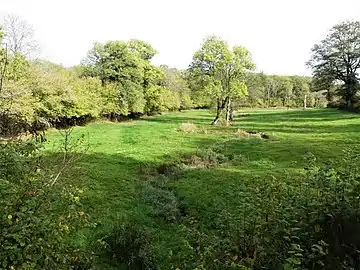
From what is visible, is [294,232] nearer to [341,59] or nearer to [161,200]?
[161,200]

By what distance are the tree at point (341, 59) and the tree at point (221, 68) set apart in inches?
622

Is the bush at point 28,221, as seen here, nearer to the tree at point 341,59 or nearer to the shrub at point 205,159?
the shrub at point 205,159

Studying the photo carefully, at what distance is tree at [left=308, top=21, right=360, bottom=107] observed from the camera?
5034 cm

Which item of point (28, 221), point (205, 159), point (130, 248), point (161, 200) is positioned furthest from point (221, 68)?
point (28, 221)

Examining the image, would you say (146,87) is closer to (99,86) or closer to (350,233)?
(99,86)

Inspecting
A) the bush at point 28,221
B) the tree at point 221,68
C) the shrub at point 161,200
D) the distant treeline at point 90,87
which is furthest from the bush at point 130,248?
the tree at point 221,68

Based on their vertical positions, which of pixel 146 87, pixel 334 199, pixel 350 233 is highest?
pixel 146 87

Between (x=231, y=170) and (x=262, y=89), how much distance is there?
8790 cm

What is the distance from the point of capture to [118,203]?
1293 centimetres

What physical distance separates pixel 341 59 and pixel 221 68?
822 inches

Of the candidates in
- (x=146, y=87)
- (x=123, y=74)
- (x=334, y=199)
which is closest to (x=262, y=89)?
(x=146, y=87)

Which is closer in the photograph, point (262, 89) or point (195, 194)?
point (195, 194)

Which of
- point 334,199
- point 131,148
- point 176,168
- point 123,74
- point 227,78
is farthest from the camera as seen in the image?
point 123,74

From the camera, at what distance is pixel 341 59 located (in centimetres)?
5178
